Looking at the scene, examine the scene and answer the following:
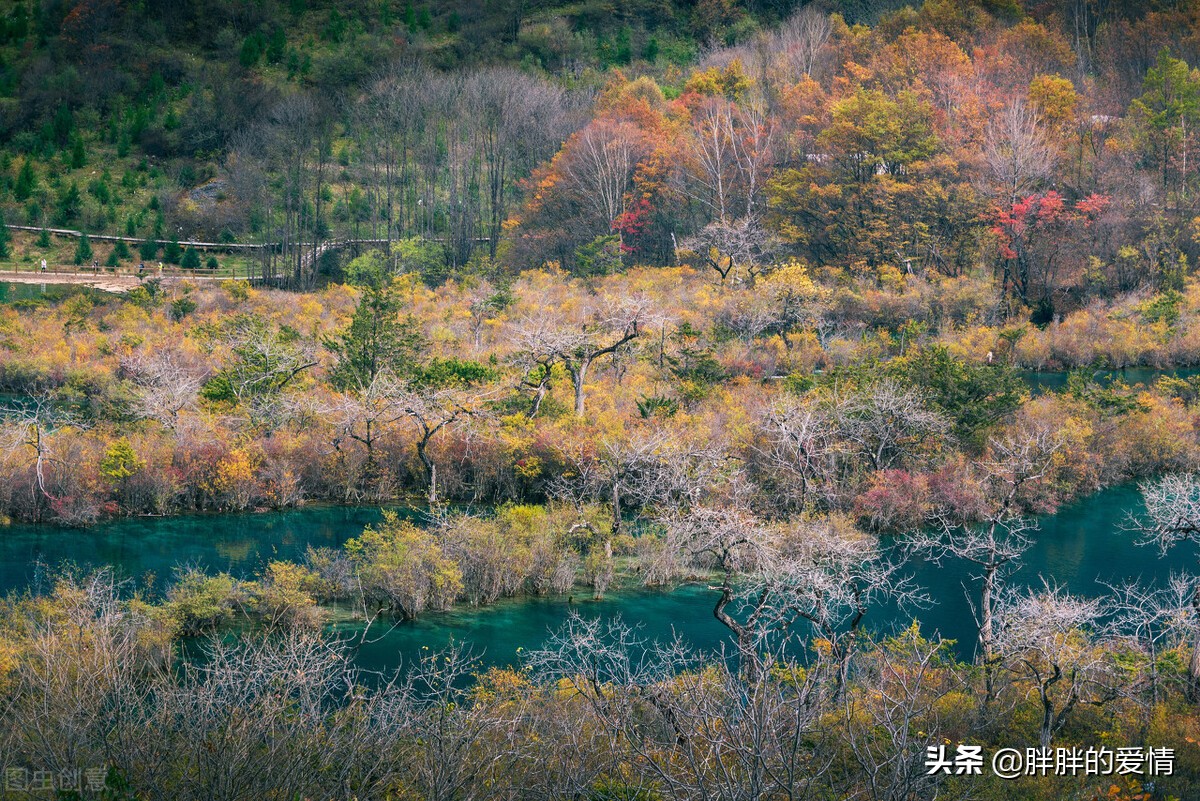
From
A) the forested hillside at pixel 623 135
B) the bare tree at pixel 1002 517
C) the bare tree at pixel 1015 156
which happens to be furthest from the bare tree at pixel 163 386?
the bare tree at pixel 1015 156

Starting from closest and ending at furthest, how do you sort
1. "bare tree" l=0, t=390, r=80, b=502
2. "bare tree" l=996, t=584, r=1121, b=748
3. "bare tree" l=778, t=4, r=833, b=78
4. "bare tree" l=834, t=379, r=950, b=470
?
"bare tree" l=996, t=584, r=1121, b=748
"bare tree" l=0, t=390, r=80, b=502
"bare tree" l=834, t=379, r=950, b=470
"bare tree" l=778, t=4, r=833, b=78

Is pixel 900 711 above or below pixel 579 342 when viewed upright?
below

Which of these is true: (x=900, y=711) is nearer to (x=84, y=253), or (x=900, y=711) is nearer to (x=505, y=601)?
(x=505, y=601)

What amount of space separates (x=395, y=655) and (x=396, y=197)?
5902cm

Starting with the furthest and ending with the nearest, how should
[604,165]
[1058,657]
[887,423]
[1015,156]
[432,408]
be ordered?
[604,165] < [1015,156] < [432,408] < [887,423] < [1058,657]

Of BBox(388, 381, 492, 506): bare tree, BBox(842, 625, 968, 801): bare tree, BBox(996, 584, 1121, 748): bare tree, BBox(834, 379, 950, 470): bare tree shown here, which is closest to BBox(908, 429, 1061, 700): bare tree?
BBox(834, 379, 950, 470): bare tree

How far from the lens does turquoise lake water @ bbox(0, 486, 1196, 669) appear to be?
26.2 meters

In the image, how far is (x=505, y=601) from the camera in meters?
28.0

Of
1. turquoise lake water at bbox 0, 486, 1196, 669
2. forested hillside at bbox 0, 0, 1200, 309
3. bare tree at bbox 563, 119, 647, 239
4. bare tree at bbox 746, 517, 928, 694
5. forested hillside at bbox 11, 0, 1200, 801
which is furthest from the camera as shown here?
bare tree at bbox 563, 119, 647, 239

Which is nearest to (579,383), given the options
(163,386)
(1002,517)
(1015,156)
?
(163,386)

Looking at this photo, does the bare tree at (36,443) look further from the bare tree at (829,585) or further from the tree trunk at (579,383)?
the bare tree at (829,585)

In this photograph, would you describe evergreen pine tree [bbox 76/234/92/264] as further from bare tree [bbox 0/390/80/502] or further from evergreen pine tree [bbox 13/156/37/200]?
bare tree [bbox 0/390/80/502]

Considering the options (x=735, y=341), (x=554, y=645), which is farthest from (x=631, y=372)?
(x=554, y=645)

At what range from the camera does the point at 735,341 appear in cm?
4691
